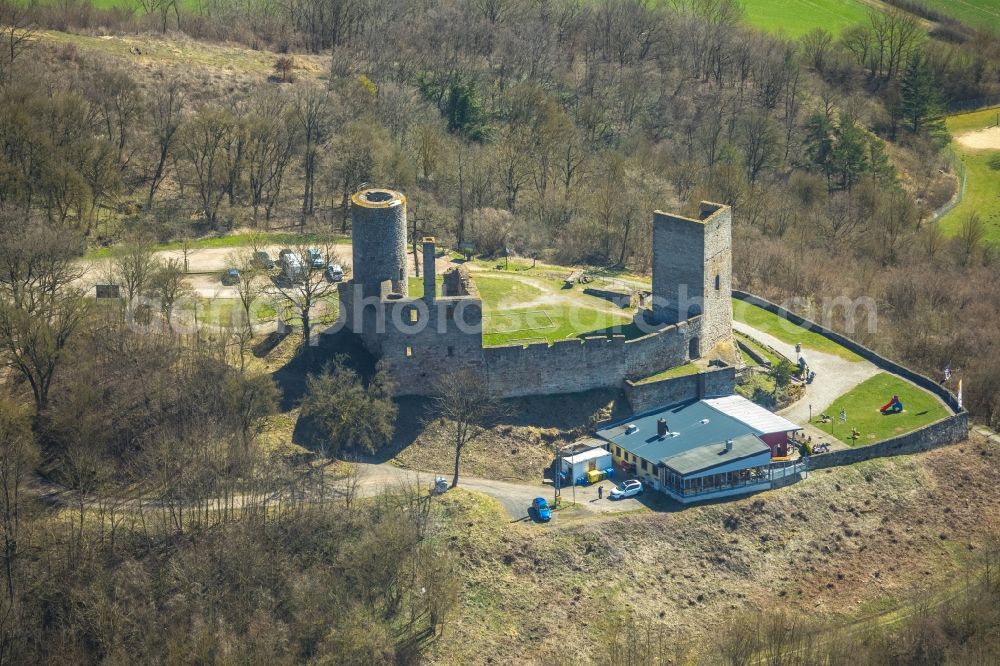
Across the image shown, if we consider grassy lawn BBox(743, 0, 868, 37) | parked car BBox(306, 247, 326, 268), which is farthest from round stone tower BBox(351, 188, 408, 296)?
grassy lawn BBox(743, 0, 868, 37)

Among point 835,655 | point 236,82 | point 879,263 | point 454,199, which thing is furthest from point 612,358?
point 236,82

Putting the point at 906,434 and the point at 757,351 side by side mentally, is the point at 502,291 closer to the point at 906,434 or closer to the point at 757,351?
the point at 757,351

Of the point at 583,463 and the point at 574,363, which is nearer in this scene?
the point at 583,463

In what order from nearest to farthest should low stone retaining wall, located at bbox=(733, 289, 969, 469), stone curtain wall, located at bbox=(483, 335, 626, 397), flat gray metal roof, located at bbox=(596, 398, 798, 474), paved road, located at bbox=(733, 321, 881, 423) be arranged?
flat gray metal roof, located at bbox=(596, 398, 798, 474)
stone curtain wall, located at bbox=(483, 335, 626, 397)
low stone retaining wall, located at bbox=(733, 289, 969, 469)
paved road, located at bbox=(733, 321, 881, 423)

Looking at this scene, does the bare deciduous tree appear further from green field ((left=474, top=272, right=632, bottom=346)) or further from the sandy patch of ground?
the sandy patch of ground

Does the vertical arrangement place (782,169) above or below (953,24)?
below

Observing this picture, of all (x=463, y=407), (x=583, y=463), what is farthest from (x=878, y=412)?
(x=463, y=407)

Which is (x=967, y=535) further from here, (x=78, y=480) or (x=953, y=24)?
(x=953, y=24)
